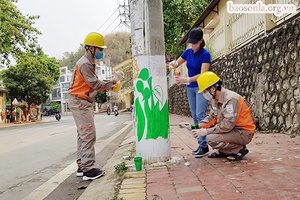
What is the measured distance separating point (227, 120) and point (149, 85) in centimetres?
101

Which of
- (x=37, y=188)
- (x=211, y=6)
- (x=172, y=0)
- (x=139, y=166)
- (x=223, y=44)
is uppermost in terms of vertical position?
(x=172, y=0)

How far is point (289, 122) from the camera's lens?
593 centimetres

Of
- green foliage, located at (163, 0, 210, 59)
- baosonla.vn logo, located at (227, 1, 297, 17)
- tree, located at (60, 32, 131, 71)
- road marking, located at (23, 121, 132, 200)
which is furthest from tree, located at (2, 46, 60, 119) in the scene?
road marking, located at (23, 121, 132, 200)

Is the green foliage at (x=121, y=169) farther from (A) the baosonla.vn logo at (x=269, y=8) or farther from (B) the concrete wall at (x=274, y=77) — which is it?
(A) the baosonla.vn logo at (x=269, y=8)

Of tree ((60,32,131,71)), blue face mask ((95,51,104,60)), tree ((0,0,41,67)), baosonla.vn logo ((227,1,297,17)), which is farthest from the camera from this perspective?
tree ((60,32,131,71))

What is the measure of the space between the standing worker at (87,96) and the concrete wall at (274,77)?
11.4 ft

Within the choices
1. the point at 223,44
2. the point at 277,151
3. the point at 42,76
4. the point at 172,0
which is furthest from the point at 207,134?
the point at 42,76

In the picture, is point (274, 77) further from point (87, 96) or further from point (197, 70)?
point (87, 96)

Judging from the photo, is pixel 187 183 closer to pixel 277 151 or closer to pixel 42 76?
pixel 277 151

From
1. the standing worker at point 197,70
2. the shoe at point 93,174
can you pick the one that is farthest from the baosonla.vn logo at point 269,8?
the shoe at point 93,174

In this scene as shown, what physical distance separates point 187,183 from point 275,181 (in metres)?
0.76

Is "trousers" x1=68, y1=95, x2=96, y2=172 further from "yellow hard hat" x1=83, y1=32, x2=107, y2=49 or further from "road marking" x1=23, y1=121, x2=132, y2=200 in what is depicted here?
"yellow hard hat" x1=83, y1=32, x2=107, y2=49

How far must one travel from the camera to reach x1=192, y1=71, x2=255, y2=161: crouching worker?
357 centimetres

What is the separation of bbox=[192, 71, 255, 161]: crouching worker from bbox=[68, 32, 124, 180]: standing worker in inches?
49.0
